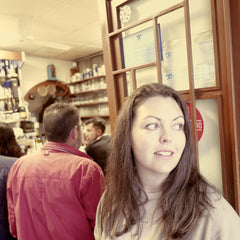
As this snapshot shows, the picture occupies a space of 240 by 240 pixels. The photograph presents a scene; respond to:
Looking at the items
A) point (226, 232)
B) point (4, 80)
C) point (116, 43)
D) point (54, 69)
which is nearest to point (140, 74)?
point (116, 43)

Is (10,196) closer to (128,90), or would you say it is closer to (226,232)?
(128,90)

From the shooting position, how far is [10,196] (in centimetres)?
157

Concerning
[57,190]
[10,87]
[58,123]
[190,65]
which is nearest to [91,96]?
[10,87]

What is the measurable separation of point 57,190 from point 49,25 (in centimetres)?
324

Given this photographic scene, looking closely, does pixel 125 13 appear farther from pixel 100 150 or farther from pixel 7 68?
pixel 7 68

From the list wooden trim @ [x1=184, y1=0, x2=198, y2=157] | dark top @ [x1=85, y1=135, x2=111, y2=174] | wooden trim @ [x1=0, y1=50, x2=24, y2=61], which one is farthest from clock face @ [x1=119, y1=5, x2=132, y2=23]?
wooden trim @ [x1=0, y1=50, x2=24, y2=61]

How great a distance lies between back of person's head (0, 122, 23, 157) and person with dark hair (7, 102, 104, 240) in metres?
0.58

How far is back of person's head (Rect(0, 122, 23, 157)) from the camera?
195 cm

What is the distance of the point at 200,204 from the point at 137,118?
36cm

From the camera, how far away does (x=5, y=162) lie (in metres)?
1.73

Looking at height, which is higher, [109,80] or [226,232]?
[109,80]

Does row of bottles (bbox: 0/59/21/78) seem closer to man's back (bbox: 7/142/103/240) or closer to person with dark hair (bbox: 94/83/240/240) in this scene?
man's back (bbox: 7/142/103/240)

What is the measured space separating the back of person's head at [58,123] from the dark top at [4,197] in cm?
50

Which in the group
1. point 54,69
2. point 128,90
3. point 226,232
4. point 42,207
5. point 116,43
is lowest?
point 42,207
